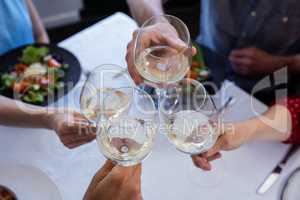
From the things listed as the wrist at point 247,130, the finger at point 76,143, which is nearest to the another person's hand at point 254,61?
the wrist at point 247,130

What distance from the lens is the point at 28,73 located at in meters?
1.04

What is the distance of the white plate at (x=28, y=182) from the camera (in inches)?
31.7

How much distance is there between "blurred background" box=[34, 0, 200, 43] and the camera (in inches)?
79.9

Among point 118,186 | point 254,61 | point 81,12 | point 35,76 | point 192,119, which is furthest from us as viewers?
point 81,12

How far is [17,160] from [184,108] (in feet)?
1.25

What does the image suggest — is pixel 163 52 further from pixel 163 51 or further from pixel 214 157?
pixel 214 157

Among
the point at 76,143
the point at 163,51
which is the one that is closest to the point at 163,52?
the point at 163,51

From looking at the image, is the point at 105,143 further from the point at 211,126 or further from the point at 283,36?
the point at 283,36

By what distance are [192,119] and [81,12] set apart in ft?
5.02

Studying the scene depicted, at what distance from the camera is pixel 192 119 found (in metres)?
0.76

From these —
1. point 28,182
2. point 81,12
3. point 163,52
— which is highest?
point 163,52

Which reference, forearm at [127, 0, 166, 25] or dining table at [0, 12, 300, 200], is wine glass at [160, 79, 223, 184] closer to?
dining table at [0, 12, 300, 200]

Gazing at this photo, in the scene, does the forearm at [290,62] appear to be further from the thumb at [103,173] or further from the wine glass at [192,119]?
the thumb at [103,173]

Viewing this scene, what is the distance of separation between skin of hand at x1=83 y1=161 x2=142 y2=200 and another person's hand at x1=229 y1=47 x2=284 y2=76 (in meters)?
0.60
